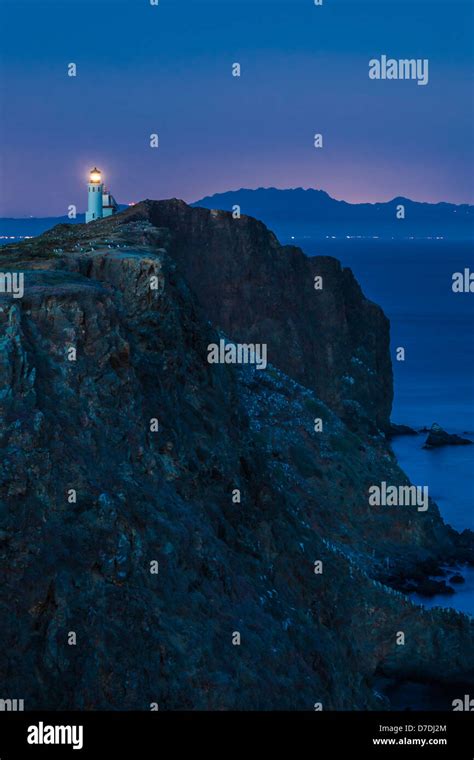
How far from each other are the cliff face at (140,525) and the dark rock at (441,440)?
73.0m

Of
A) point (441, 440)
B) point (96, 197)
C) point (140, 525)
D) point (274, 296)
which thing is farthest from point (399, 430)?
point (140, 525)

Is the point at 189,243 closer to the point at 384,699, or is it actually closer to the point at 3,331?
the point at 384,699

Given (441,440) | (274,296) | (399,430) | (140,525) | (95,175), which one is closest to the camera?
(140,525)

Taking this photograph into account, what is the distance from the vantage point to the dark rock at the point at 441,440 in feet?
422

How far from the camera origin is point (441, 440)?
424 feet

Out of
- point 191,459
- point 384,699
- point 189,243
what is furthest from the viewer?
point 189,243

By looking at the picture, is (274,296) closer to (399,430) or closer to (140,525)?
(399,430)

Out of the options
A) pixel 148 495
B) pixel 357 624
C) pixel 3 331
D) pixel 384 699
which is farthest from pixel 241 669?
pixel 357 624

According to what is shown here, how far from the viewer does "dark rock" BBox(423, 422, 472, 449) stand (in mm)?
128625

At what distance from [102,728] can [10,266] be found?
2263cm

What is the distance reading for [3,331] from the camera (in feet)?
124

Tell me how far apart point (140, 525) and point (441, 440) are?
9466cm

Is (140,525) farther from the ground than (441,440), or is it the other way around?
(441,440)

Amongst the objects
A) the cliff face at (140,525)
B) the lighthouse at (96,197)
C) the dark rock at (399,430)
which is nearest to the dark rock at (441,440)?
the dark rock at (399,430)
